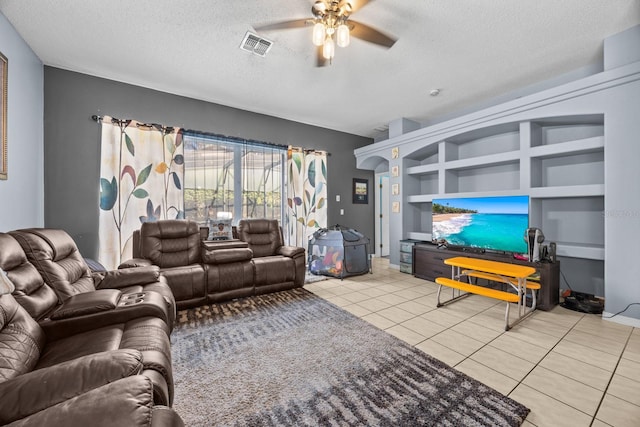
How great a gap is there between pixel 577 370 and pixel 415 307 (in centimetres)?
138

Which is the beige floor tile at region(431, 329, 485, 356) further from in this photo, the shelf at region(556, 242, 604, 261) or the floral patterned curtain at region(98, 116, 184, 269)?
the floral patterned curtain at region(98, 116, 184, 269)

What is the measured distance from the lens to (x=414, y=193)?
16.5ft

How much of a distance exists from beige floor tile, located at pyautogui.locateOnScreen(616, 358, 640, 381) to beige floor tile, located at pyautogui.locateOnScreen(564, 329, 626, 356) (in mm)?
113

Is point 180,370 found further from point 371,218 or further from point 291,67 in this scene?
point 371,218

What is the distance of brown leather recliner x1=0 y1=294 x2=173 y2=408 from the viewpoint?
1127mm

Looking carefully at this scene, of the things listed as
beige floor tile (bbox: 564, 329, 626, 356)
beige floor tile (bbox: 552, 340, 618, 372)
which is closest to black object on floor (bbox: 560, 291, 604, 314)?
beige floor tile (bbox: 564, 329, 626, 356)

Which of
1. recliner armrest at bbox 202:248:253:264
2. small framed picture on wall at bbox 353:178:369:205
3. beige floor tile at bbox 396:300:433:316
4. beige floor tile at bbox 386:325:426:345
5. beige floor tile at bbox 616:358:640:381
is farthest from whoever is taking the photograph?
small framed picture on wall at bbox 353:178:369:205

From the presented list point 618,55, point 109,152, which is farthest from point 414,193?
point 109,152

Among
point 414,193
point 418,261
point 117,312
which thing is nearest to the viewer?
point 117,312

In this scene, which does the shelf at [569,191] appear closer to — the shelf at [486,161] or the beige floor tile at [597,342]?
the shelf at [486,161]

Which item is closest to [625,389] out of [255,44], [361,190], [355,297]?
[355,297]

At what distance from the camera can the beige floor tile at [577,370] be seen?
175 cm

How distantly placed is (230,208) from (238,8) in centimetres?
277

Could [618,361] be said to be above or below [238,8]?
below
